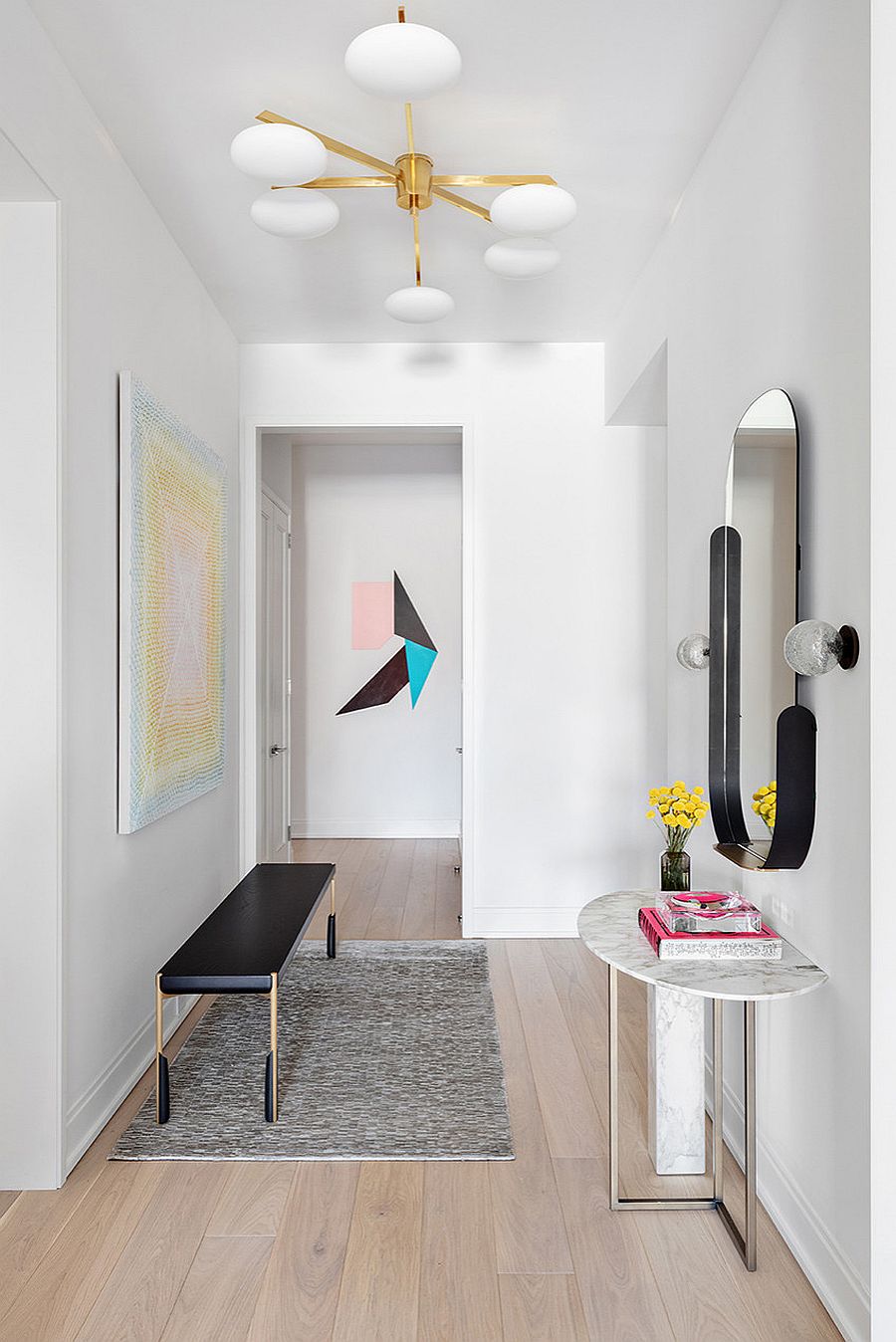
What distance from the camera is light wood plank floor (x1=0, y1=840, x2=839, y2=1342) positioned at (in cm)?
181

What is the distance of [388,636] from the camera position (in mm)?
6500

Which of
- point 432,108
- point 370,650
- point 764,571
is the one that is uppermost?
point 432,108

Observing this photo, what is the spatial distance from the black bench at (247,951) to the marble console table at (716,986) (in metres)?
0.90

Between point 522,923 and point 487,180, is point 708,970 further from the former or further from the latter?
point 522,923

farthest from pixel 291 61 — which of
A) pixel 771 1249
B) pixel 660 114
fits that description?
pixel 771 1249

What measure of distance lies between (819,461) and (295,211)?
1506 mm

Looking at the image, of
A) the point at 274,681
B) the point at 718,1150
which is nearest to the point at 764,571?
the point at 718,1150

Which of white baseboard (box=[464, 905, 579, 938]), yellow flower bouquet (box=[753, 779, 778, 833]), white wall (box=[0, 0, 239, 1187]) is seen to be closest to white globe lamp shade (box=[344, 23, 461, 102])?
white wall (box=[0, 0, 239, 1187])

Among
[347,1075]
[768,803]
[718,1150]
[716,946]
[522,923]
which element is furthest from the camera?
[522,923]

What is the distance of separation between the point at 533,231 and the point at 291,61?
70cm

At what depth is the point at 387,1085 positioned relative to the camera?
2.80 m

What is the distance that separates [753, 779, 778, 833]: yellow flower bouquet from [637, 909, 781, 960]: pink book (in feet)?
0.78

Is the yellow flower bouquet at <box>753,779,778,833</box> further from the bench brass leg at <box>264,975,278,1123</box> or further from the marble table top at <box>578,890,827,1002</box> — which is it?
the bench brass leg at <box>264,975,278,1123</box>

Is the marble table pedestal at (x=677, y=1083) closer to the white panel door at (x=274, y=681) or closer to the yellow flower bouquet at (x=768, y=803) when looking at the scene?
the yellow flower bouquet at (x=768, y=803)
